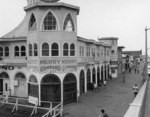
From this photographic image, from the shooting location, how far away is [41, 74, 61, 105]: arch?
20.2 m

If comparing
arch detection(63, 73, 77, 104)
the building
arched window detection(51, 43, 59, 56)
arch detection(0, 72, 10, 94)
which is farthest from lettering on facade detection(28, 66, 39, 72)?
arch detection(0, 72, 10, 94)

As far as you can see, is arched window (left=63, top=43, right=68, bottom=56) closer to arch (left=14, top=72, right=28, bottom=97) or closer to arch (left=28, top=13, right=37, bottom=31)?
arch (left=28, top=13, right=37, bottom=31)

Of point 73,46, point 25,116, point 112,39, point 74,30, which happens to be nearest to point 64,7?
point 74,30

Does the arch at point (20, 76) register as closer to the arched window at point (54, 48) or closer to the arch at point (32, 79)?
the arch at point (32, 79)

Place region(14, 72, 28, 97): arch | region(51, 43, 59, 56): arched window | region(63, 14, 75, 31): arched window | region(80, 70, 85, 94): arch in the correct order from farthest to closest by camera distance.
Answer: region(80, 70, 85, 94): arch, region(14, 72, 28, 97): arch, region(63, 14, 75, 31): arched window, region(51, 43, 59, 56): arched window

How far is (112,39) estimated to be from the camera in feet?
156

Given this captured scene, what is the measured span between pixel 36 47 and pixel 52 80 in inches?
144

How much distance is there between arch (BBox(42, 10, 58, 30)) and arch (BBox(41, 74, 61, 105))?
474 cm

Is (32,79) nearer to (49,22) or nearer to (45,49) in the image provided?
(45,49)

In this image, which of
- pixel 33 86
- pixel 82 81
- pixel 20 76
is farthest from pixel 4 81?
pixel 82 81

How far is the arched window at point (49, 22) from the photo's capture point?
20.2m

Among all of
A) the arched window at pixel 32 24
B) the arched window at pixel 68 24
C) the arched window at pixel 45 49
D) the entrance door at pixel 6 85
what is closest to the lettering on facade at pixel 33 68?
the arched window at pixel 45 49

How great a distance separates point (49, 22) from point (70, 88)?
7046mm

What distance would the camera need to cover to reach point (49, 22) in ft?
66.6
